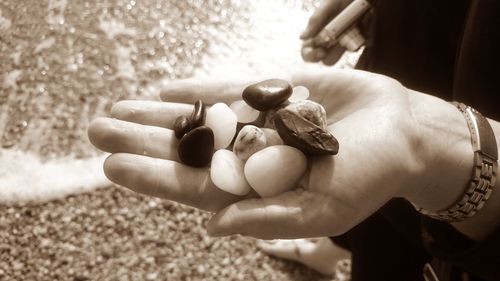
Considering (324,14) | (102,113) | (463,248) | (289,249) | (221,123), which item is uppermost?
(324,14)

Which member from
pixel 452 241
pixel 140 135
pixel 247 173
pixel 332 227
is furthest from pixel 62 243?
pixel 452 241

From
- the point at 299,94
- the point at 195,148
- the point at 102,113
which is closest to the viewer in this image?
the point at 195,148

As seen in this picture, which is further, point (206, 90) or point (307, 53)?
point (307, 53)

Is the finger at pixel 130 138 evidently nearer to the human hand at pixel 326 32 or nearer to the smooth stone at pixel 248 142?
the smooth stone at pixel 248 142

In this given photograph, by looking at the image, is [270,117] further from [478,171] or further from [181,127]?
[478,171]

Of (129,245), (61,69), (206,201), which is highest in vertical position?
(206,201)

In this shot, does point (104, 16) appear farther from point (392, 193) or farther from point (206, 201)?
point (392, 193)

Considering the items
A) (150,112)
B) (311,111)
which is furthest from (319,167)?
(150,112)

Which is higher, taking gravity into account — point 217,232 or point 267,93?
point 267,93
